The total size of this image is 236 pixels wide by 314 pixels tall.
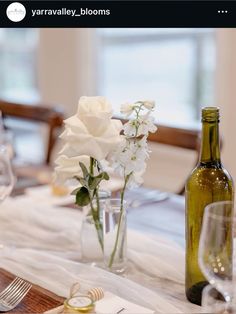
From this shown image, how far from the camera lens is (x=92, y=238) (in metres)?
1.22

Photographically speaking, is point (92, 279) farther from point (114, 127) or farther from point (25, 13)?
point (25, 13)

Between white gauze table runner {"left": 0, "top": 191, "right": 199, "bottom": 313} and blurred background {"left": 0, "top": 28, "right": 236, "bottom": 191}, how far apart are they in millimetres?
1836

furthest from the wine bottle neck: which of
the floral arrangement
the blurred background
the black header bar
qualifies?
the blurred background

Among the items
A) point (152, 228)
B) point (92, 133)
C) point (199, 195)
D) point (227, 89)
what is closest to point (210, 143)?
point (199, 195)

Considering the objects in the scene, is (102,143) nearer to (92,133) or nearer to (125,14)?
(92,133)

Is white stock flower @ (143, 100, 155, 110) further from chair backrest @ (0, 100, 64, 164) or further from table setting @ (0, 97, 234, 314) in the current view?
chair backrest @ (0, 100, 64, 164)

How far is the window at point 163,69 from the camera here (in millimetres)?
3561

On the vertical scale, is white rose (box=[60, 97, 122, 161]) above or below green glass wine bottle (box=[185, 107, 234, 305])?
above

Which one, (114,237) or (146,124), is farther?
(114,237)

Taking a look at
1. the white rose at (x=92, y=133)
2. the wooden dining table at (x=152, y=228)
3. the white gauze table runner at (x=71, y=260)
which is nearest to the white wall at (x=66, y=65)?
the wooden dining table at (x=152, y=228)

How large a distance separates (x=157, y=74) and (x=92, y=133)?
2.73 meters

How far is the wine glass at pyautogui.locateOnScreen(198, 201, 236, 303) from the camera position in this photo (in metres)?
0.81

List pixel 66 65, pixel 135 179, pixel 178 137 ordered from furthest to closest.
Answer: pixel 66 65 < pixel 178 137 < pixel 135 179

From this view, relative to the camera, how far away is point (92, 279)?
3.59ft
